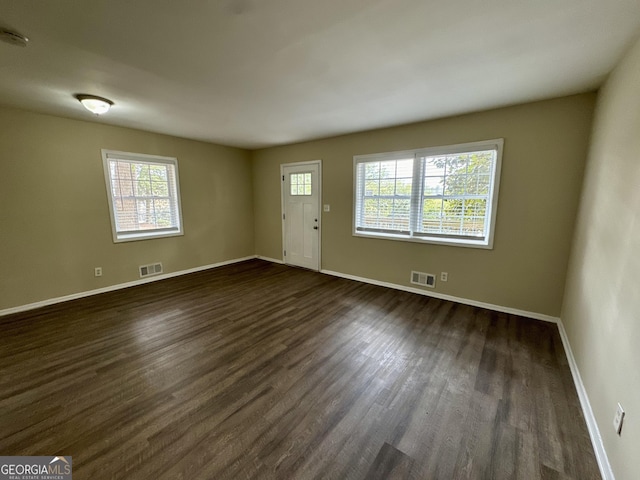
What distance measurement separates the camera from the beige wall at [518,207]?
2.69m

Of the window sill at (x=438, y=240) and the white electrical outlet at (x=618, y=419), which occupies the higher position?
the window sill at (x=438, y=240)

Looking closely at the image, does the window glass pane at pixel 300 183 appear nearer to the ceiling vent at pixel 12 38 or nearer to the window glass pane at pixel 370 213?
the window glass pane at pixel 370 213

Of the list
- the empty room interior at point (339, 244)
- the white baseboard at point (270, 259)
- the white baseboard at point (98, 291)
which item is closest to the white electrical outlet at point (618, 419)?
the empty room interior at point (339, 244)

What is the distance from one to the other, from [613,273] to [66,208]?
5.74 metres

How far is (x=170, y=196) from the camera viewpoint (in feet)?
14.9

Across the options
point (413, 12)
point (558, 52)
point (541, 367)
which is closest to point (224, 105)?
point (413, 12)

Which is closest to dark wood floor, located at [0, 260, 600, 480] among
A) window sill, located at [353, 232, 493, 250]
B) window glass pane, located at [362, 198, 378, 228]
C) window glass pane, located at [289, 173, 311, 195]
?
window sill, located at [353, 232, 493, 250]

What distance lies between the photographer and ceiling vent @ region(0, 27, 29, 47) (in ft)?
5.28

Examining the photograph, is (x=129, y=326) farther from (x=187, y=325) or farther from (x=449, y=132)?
(x=449, y=132)

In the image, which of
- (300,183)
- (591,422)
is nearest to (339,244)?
(300,183)

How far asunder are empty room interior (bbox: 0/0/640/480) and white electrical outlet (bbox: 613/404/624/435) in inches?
0.8

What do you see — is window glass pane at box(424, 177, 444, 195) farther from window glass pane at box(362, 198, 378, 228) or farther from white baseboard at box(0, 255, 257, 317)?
white baseboard at box(0, 255, 257, 317)

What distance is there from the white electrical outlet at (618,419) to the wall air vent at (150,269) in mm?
5444

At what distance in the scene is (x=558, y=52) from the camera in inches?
72.7
